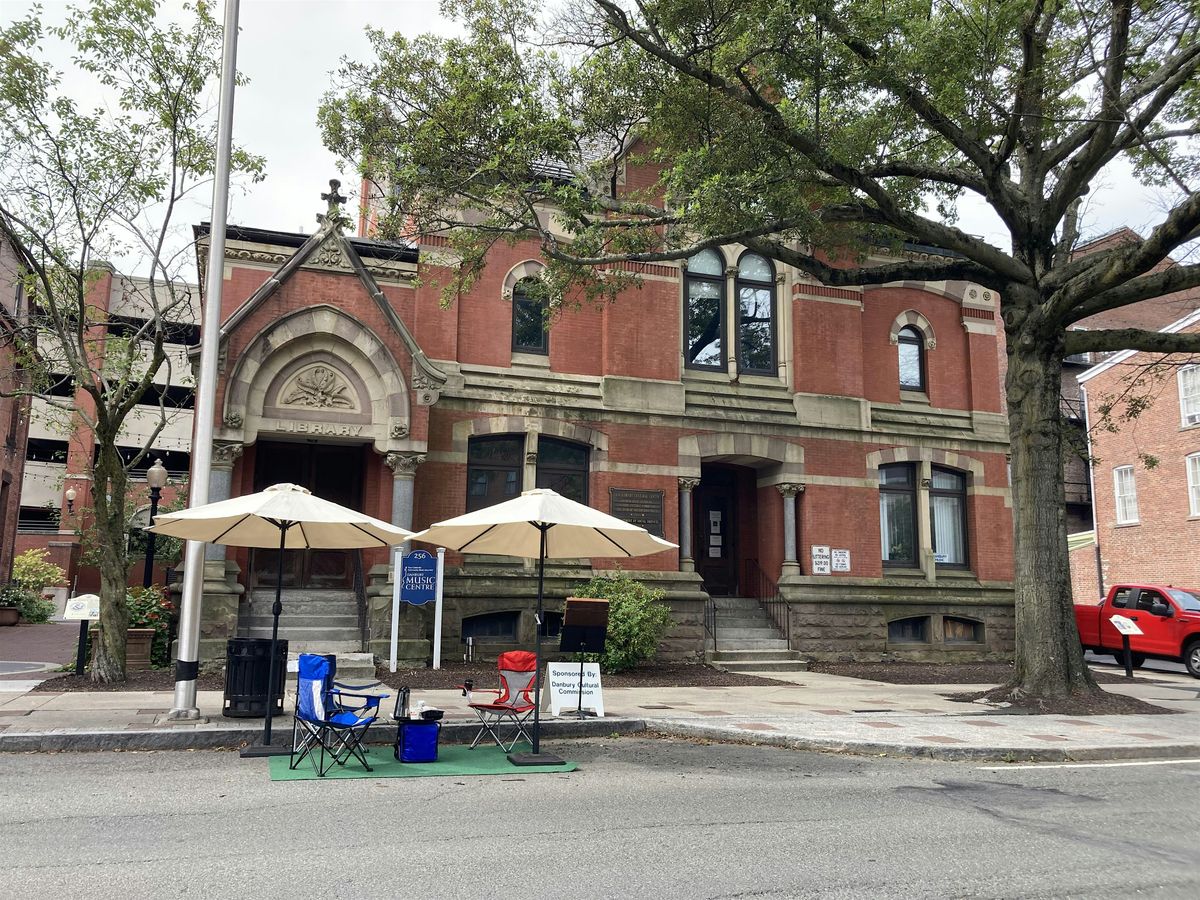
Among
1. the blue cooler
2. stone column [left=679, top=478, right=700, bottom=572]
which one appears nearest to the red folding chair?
the blue cooler

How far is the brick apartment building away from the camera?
95.9ft

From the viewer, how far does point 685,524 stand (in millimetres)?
19859

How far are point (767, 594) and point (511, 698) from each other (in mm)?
11815

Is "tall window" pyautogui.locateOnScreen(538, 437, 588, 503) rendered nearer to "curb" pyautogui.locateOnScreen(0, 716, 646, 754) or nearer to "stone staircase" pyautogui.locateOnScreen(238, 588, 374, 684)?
"stone staircase" pyautogui.locateOnScreen(238, 588, 374, 684)

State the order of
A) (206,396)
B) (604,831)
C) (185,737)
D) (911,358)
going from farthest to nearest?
(911,358), (206,396), (185,737), (604,831)

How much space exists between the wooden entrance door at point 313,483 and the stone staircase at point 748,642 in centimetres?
780

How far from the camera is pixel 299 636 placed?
53.4 feet

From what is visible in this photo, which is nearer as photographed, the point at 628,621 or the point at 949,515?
the point at 628,621

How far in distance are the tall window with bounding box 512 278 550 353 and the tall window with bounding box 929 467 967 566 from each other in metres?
10.2

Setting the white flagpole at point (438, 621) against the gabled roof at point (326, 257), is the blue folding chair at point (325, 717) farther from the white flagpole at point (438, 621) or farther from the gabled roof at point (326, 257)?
the gabled roof at point (326, 257)

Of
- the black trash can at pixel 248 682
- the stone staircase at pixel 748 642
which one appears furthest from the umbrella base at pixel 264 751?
the stone staircase at pixel 748 642

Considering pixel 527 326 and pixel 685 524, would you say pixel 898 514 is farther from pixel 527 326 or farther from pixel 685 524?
pixel 527 326

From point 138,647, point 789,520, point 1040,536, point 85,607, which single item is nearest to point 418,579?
point 138,647

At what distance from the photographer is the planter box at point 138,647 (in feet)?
49.1
